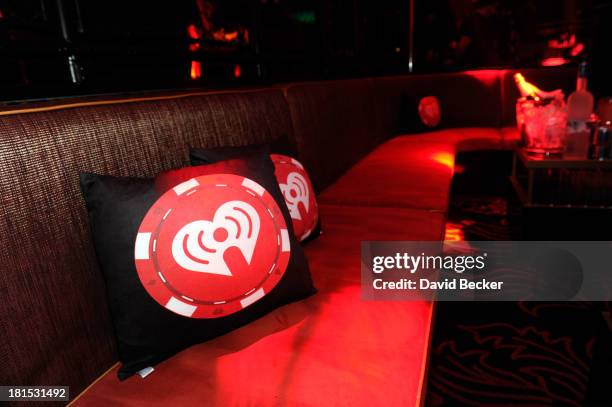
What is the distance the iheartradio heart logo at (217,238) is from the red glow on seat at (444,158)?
5.33ft

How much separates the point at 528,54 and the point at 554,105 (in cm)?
275

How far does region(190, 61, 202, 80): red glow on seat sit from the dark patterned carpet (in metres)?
1.33

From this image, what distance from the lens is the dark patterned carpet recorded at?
1088mm

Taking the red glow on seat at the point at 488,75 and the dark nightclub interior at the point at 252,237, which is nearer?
the dark nightclub interior at the point at 252,237

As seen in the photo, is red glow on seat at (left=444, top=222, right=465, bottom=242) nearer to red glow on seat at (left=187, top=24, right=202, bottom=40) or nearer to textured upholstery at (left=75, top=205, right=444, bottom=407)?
textured upholstery at (left=75, top=205, right=444, bottom=407)

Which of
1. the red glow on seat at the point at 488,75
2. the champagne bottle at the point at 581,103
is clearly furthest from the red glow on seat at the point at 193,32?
the red glow on seat at the point at 488,75

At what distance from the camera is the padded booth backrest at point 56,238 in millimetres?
622

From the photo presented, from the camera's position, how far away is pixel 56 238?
0.69m

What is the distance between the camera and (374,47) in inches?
142

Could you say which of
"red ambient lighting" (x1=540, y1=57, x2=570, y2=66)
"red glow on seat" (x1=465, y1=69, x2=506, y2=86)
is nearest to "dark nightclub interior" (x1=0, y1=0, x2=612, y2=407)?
"red glow on seat" (x1=465, y1=69, x2=506, y2=86)

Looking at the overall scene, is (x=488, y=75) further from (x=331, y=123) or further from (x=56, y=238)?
(x=56, y=238)

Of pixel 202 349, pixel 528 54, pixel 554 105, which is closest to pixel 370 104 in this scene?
pixel 554 105

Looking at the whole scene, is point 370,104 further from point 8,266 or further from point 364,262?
point 8,266

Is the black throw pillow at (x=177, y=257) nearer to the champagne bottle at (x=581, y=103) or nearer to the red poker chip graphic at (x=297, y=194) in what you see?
the red poker chip graphic at (x=297, y=194)
